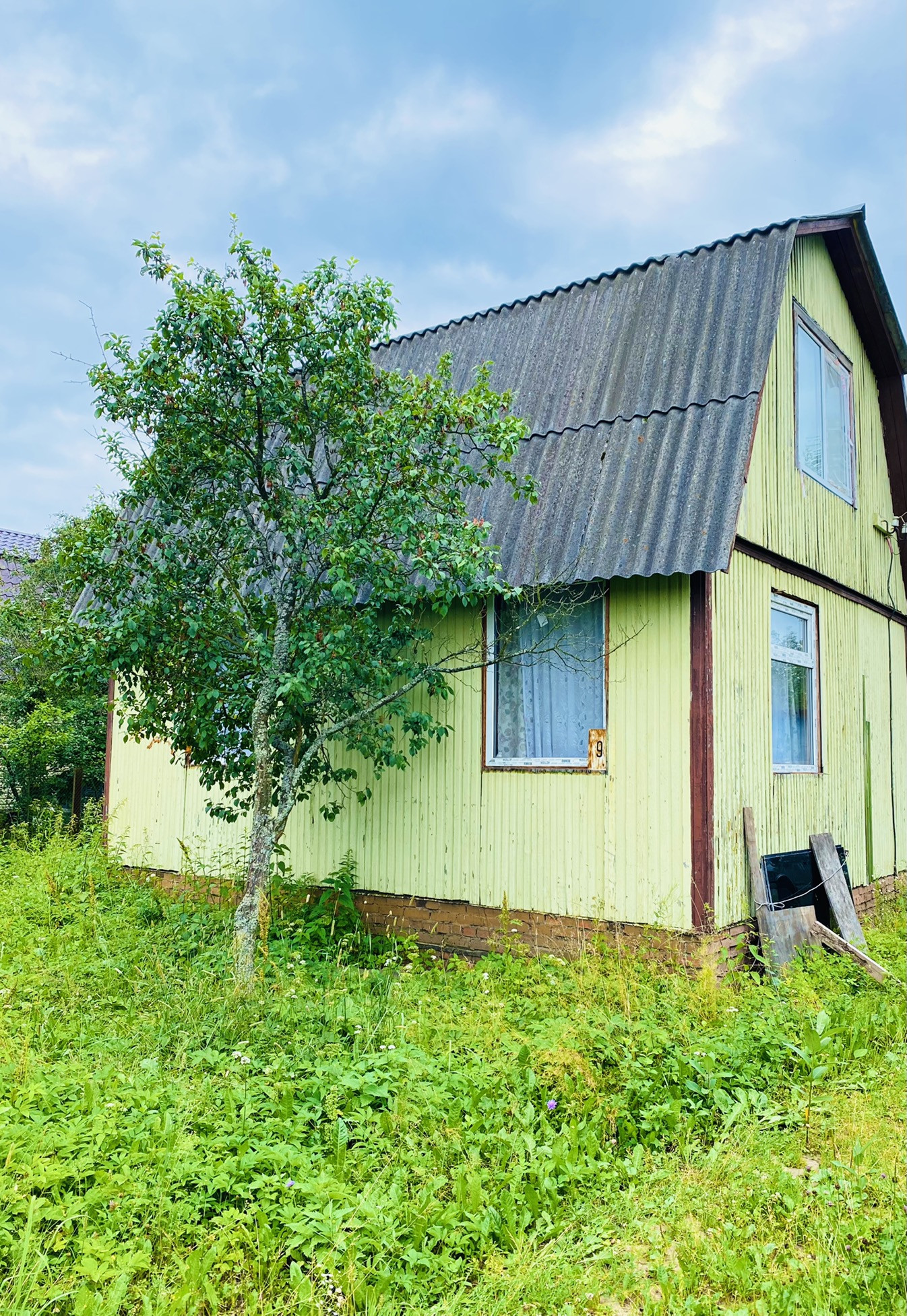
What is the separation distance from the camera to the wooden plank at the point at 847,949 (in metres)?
7.30

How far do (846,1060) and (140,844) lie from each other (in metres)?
8.08

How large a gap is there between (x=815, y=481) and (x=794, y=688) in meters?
2.12

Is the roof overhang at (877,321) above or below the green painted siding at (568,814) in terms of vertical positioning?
above

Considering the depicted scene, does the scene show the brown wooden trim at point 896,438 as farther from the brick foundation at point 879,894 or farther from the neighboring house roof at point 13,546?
the neighboring house roof at point 13,546

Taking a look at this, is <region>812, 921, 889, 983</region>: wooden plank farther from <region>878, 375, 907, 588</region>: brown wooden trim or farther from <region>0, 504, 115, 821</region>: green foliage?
<region>0, 504, 115, 821</region>: green foliage

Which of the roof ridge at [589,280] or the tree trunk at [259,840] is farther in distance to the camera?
the roof ridge at [589,280]

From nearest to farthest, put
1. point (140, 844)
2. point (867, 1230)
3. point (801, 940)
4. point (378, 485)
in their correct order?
point (867, 1230)
point (378, 485)
point (801, 940)
point (140, 844)

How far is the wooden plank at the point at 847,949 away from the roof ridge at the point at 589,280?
604 centimetres

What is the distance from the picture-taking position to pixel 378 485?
6.89 meters

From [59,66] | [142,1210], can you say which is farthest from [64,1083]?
[59,66]

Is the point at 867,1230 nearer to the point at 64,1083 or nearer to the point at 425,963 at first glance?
the point at 64,1083

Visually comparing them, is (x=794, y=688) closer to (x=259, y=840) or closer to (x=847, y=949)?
(x=847, y=949)

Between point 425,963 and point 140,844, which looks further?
point 140,844

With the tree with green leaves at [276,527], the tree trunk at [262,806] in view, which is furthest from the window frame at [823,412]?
the tree trunk at [262,806]
